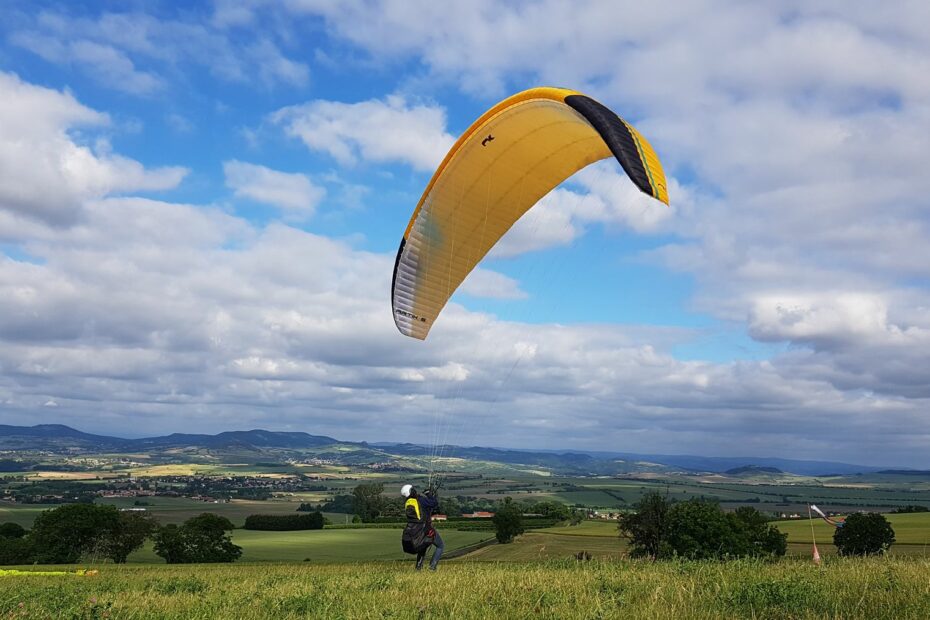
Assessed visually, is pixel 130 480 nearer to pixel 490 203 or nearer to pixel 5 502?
pixel 5 502

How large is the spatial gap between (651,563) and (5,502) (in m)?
151

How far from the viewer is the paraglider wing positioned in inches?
610

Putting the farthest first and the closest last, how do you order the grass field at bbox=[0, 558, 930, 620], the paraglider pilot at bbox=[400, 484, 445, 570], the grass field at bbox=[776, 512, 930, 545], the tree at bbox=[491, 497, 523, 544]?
the tree at bbox=[491, 497, 523, 544] → the grass field at bbox=[776, 512, 930, 545] → the paraglider pilot at bbox=[400, 484, 445, 570] → the grass field at bbox=[0, 558, 930, 620]

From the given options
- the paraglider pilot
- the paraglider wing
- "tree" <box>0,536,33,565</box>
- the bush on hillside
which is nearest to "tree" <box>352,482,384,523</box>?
the bush on hillside

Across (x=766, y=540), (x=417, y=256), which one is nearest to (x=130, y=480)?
(x=766, y=540)

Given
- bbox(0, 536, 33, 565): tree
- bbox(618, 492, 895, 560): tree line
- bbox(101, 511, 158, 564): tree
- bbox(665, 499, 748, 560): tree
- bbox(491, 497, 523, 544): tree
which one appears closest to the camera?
bbox(665, 499, 748, 560): tree

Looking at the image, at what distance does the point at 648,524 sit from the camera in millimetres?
54000

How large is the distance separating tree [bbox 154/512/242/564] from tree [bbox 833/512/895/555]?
50.7 m

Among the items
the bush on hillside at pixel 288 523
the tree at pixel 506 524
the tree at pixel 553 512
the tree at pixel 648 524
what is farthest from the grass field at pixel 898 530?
the bush on hillside at pixel 288 523

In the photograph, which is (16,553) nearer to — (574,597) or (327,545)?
(327,545)

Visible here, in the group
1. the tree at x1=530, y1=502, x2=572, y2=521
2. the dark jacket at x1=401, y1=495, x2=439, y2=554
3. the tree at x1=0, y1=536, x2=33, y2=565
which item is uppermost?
the dark jacket at x1=401, y1=495, x2=439, y2=554

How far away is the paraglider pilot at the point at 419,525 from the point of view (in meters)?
14.3

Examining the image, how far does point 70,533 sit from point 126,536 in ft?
15.8

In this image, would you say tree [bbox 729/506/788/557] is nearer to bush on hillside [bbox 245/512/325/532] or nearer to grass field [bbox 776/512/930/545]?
grass field [bbox 776/512/930/545]
